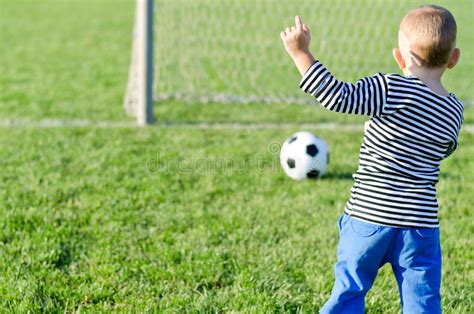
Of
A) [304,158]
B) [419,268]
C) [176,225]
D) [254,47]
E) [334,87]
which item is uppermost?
[334,87]

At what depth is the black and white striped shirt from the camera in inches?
83.3

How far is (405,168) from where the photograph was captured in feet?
7.28

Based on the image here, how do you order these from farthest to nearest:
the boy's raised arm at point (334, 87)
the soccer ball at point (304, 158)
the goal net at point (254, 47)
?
the goal net at point (254, 47) < the soccer ball at point (304, 158) < the boy's raised arm at point (334, 87)

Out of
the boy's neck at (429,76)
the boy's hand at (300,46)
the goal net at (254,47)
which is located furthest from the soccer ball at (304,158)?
the goal net at (254,47)

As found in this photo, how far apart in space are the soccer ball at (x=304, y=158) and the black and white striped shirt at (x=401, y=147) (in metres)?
2.18

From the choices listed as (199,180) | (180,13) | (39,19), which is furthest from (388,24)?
(199,180)

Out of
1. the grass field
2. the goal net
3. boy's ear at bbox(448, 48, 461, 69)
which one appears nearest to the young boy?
boy's ear at bbox(448, 48, 461, 69)

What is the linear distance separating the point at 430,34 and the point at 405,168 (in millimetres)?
456

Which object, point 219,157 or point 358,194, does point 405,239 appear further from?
point 219,157

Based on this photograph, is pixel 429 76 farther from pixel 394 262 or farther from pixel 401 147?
pixel 394 262

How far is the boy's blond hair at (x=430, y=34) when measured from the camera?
213 centimetres

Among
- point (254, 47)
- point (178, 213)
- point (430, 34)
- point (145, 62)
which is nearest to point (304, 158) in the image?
point (178, 213)

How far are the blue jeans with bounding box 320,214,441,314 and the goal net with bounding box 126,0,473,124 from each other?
5042 mm

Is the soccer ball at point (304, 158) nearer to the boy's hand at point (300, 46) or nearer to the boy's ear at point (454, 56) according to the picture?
the boy's ear at point (454, 56)
